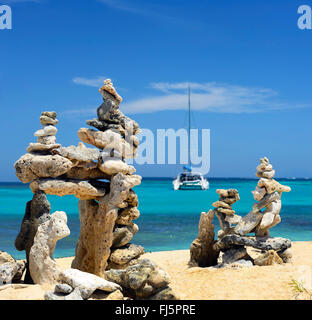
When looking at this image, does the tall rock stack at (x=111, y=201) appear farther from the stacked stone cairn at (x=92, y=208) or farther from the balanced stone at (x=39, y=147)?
the balanced stone at (x=39, y=147)

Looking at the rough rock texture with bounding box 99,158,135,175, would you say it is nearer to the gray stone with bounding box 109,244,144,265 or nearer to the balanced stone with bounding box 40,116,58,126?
the balanced stone with bounding box 40,116,58,126

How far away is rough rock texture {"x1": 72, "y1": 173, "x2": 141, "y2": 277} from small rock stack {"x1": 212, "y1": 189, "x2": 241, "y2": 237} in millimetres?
2838

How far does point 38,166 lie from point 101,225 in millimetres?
1982

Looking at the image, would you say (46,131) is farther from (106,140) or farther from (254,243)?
(254,243)

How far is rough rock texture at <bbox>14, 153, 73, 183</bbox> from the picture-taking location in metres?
7.31

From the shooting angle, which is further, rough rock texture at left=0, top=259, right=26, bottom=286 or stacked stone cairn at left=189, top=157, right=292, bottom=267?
stacked stone cairn at left=189, top=157, right=292, bottom=267

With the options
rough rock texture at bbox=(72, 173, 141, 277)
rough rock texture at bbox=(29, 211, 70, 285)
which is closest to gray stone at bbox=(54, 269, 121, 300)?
rough rock texture at bbox=(29, 211, 70, 285)

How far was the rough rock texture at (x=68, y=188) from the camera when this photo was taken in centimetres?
743

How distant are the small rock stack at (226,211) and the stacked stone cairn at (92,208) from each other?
262cm

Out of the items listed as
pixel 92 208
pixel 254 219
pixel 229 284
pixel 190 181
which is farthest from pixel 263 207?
pixel 190 181

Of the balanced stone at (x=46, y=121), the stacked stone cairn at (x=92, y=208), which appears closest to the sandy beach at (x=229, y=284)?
the stacked stone cairn at (x=92, y=208)

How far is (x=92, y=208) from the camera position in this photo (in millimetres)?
8836
